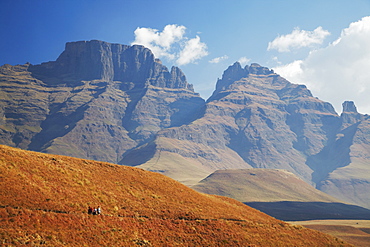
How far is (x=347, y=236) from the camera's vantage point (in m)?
143

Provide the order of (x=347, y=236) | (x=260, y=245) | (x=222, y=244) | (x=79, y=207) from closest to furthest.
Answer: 1. (x=79, y=207)
2. (x=222, y=244)
3. (x=260, y=245)
4. (x=347, y=236)

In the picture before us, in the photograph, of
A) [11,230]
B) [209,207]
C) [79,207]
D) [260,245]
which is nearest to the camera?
[11,230]

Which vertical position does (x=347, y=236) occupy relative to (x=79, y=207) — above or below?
below

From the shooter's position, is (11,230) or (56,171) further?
(56,171)

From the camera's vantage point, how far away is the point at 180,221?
6075 cm

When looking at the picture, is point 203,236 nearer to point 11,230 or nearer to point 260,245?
point 260,245

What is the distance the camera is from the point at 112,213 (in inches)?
2189

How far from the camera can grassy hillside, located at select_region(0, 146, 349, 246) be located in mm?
44156

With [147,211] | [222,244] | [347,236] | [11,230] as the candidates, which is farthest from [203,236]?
[347,236]

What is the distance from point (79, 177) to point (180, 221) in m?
22.6

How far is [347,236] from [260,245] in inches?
4082

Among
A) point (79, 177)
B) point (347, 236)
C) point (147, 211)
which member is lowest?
point (347, 236)

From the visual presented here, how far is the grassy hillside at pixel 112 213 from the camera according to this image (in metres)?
44.2

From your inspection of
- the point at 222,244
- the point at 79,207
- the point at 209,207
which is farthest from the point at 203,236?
the point at 79,207
